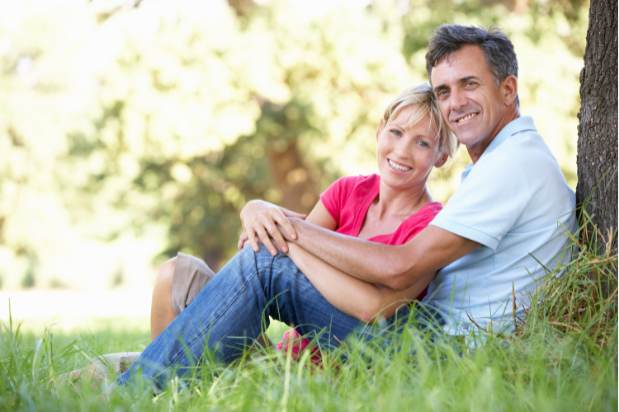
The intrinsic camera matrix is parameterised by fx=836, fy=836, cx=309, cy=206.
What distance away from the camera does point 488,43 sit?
3439 millimetres

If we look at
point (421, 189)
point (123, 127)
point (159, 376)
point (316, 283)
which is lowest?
point (159, 376)

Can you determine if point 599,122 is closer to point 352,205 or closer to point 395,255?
point 395,255

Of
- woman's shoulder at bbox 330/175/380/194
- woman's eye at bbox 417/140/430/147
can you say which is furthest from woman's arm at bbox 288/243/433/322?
woman's shoulder at bbox 330/175/380/194

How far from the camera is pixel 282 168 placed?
60.9ft

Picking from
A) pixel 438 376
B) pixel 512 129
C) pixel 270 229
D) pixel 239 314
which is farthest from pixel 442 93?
pixel 438 376

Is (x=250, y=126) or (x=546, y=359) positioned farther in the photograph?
(x=250, y=126)

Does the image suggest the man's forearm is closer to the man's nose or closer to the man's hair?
the man's nose

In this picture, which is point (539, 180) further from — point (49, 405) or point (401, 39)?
point (401, 39)

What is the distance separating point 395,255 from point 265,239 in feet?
1.78

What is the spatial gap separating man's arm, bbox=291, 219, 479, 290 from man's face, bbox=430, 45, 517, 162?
1.90ft

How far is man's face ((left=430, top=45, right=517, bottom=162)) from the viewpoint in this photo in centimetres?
343

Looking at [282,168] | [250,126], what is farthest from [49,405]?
[282,168]

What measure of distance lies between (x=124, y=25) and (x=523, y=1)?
24.7 feet

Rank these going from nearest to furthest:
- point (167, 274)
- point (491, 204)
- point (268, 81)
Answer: point (491, 204) < point (167, 274) < point (268, 81)
